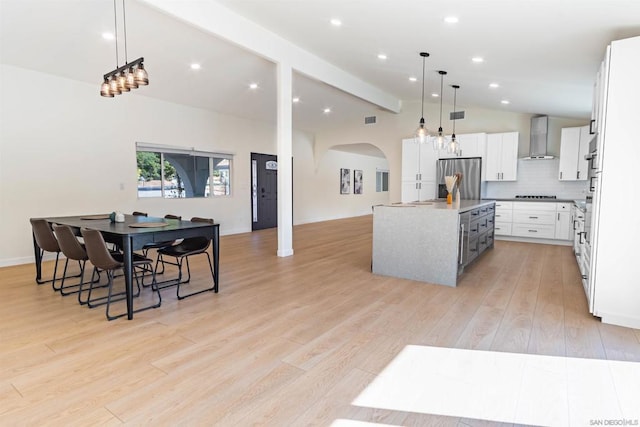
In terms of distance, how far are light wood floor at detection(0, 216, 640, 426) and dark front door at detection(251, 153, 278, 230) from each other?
4.56 metres

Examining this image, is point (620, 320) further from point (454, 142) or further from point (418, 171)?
point (418, 171)

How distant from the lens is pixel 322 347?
2566 millimetres

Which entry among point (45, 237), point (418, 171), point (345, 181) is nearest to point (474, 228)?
point (418, 171)

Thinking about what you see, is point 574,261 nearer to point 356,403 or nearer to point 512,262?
point 512,262

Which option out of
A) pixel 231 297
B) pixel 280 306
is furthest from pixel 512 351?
pixel 231 297

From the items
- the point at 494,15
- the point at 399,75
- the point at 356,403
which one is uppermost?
the point at 399,75

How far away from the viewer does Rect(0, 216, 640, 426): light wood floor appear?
6.17 ft

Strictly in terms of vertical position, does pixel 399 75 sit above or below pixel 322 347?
above

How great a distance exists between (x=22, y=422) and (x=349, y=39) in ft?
16.3

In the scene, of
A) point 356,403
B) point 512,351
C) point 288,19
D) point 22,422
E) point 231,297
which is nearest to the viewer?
point 22,422

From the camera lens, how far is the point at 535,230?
22.2ft

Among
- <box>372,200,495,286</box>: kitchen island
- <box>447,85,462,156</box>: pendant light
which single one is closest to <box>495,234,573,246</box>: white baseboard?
<box>447,85,462,156</box>: pendant light

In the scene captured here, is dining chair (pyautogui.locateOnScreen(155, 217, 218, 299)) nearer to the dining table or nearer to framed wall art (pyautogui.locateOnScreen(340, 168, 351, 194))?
the dining table

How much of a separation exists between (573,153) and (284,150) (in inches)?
215
